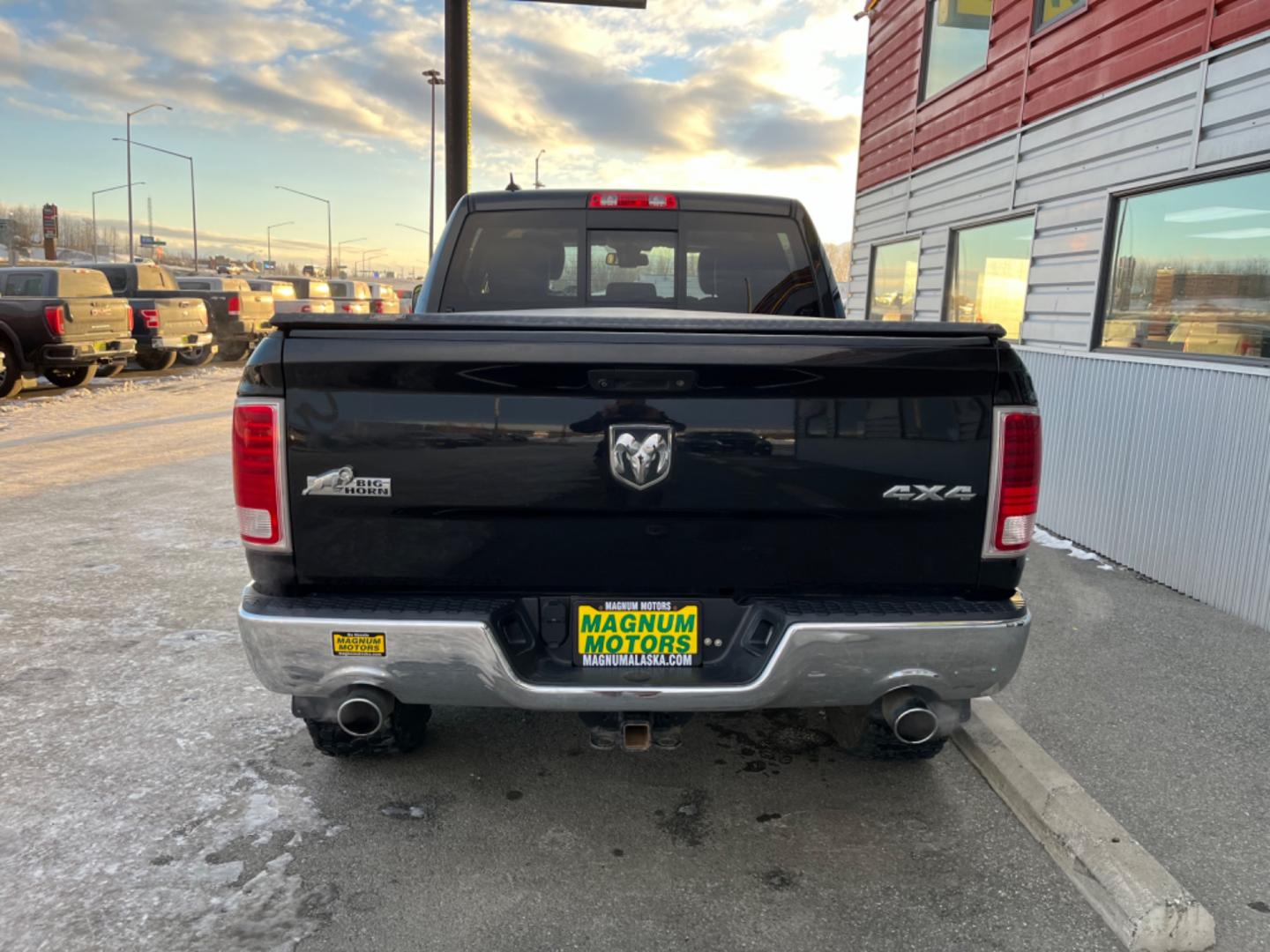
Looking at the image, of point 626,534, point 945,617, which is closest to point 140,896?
point 626,534

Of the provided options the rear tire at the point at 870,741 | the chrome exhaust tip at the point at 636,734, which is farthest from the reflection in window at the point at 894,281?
the chrome exhaust tip at the point at 636,734

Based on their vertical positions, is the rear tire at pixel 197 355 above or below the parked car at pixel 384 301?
below

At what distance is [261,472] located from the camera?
98.0 inches

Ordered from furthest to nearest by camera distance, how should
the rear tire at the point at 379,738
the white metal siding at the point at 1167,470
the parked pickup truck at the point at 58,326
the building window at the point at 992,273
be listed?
1. the parked pickup truck at the point at 58,326
2. the building window at the point at 992,273
3. the white metal siding at the point at 1167,470
4. the rear tire at the point at 379,738

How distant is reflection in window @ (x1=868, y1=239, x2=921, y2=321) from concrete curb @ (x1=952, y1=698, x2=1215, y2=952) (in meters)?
7.51

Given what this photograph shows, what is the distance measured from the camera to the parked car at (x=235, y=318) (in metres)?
21.3

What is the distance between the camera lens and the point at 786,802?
3.16 metres

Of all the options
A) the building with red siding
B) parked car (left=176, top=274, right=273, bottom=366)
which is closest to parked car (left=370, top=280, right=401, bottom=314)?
parked car (left=176, top=274, right=273, bottom=366)

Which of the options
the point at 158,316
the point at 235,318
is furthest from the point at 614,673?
the point at 235,318

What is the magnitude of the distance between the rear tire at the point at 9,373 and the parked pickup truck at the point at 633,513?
1349 cm

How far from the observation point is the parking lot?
8.23 ft

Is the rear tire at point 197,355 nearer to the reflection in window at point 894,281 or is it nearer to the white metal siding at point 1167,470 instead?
the reflection in window at point 894,281

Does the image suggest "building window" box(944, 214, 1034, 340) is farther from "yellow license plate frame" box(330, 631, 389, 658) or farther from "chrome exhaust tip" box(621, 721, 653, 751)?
"yellow license plate frame" box(330, 631, 389, 658)

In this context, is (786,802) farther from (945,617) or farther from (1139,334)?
(1139,334)
